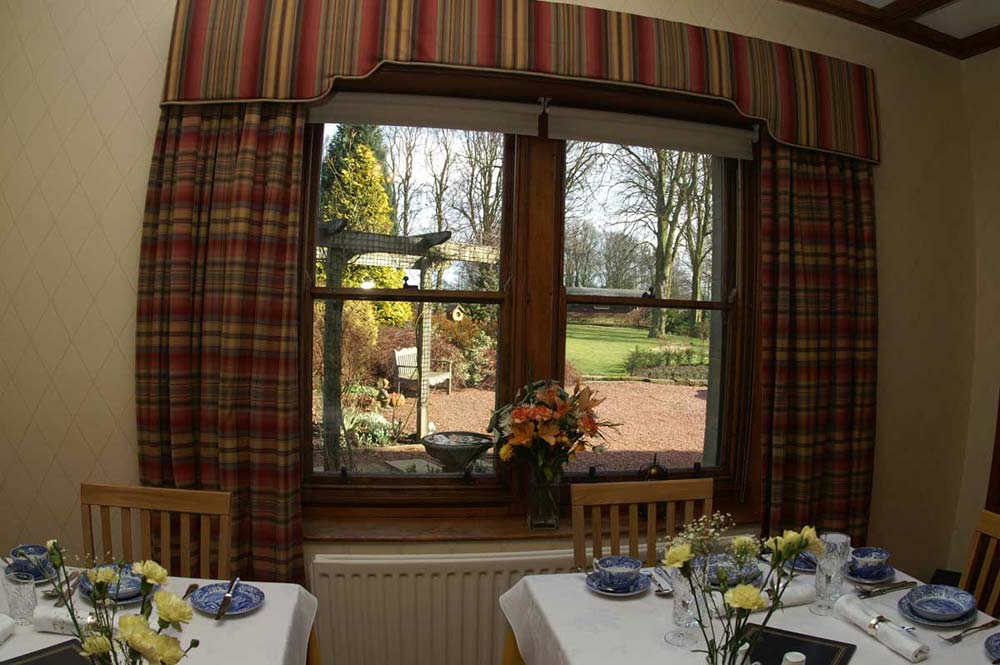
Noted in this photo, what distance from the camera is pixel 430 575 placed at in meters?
2.30

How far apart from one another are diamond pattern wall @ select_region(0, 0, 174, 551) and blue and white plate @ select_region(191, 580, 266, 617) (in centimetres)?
99

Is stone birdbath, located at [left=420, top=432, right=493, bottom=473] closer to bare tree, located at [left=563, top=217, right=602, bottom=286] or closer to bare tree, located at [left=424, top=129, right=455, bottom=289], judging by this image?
bare tree, located at [left=424, top=129, right=455, bottom=289]

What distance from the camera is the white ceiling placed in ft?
8.68

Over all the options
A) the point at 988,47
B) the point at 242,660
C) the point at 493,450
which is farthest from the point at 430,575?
the point at 988,47

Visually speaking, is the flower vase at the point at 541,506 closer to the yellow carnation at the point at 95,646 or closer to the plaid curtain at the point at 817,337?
the plaid curtain at the point at 817,337

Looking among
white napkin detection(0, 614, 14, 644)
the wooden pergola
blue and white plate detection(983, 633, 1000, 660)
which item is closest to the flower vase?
the wooden pergola

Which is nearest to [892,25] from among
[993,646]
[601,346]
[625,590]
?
[601,346]

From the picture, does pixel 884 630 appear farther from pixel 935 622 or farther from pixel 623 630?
pixel 623 630

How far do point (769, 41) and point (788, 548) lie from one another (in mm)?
2293

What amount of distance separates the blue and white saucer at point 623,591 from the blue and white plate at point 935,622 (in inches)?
22.4

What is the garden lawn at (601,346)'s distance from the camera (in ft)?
8.93

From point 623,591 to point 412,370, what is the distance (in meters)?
1.26

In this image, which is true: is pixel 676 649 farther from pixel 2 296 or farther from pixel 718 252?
pixel 2 296

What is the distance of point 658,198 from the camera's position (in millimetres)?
2785
